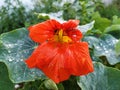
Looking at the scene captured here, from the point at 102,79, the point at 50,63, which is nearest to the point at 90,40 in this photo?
the point at 102,79

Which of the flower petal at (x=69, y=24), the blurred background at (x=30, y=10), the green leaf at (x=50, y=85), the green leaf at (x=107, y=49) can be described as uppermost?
the flower petal at (x=69, y=24)

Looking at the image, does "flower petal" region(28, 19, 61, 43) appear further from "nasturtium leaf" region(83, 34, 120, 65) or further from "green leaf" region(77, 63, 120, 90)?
"nasturtium leaf" region(83, 34, 120, 65)

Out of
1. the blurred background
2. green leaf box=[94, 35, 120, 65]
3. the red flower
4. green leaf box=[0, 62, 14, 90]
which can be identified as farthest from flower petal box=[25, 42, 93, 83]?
the blurred background

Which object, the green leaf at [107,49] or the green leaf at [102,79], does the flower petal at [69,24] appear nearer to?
the green leaf at [102,79]

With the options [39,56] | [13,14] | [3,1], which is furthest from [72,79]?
[3,1]

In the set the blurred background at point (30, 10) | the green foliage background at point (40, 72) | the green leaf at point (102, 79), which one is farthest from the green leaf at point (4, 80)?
the blurred background at point (30, 10)

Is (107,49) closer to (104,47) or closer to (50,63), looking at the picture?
(104,47)
